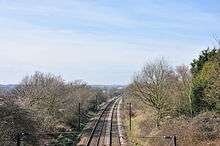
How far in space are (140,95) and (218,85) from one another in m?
19.5

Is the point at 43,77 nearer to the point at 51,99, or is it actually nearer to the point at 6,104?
the point at 51,99

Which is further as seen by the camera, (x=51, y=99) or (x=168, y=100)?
(x=51, y=99)

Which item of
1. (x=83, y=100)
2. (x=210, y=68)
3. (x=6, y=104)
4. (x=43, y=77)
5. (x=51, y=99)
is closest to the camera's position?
(x=6, y=104)

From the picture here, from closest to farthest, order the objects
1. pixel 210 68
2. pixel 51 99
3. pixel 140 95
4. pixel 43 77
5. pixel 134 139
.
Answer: pixel 210 68 < pixel 134 139 < pixel 140 95 < pixel 51 99 < pixel 43 77

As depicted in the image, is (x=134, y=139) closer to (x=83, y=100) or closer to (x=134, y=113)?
(x=134, y=113)

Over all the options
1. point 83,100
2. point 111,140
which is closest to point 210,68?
point 111,140

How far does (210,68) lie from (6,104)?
68.2 feet

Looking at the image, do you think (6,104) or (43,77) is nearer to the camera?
(6,104)

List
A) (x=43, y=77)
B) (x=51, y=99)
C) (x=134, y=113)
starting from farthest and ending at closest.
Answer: (x=134, y=113), (x=43, y=77), (x=51, y=99)

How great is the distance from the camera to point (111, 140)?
2224 inches

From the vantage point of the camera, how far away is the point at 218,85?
133 ft

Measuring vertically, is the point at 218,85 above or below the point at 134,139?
above

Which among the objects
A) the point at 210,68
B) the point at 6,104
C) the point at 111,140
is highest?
the point at 210,68

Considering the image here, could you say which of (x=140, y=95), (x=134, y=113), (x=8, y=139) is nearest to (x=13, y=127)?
(x=8, y=139)
